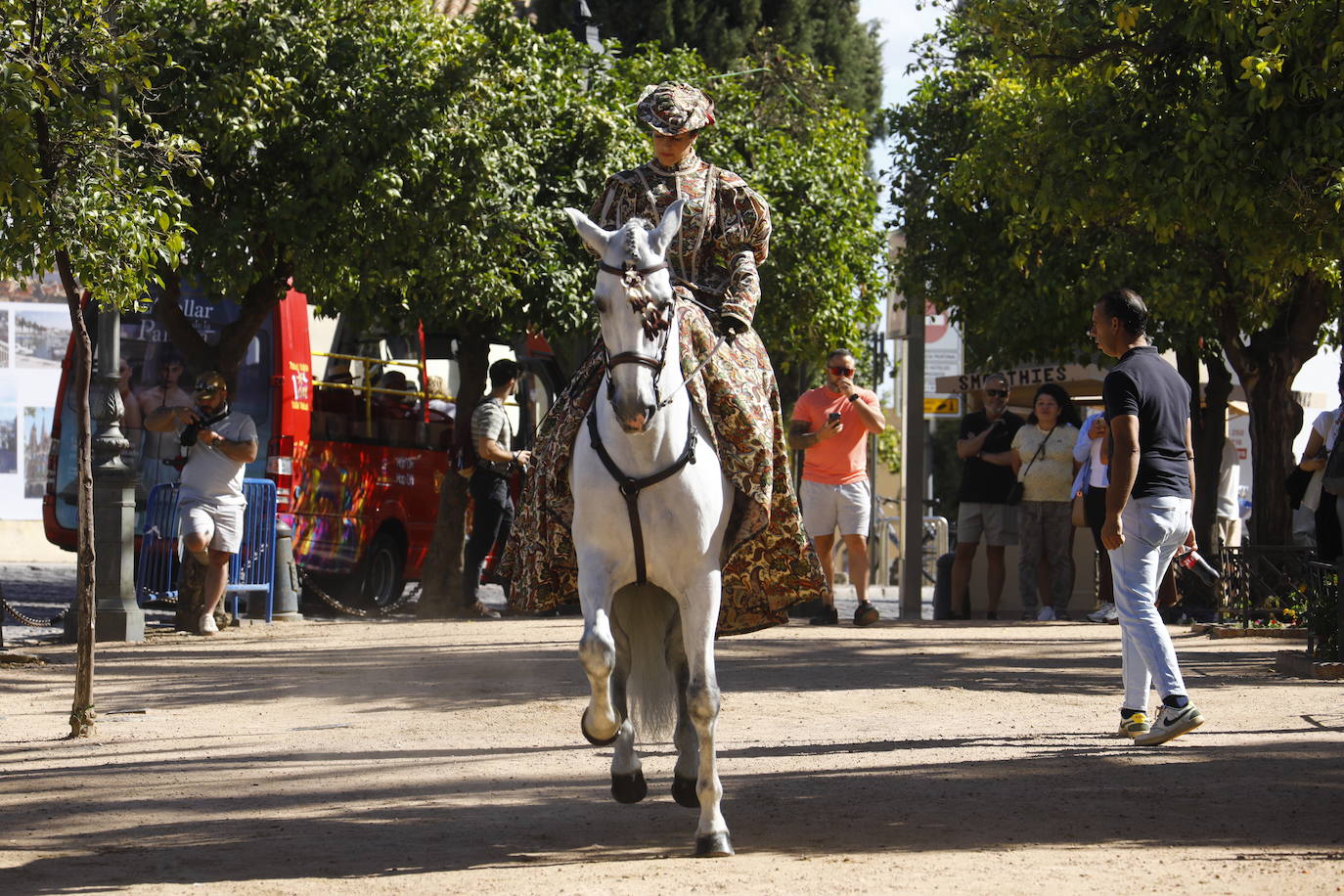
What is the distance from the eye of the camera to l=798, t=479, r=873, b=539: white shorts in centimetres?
1691

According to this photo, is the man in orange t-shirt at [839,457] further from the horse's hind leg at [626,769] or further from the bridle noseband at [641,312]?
the bridle noseband at [641,312]

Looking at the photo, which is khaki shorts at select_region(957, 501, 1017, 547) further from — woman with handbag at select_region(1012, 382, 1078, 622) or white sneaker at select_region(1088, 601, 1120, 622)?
white sneaker at select_region(1088, 601, 1120, 622)

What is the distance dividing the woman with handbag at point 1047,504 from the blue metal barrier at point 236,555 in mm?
7537

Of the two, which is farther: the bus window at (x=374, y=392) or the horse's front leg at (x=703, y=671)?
the bus window at (x=374, y=392)

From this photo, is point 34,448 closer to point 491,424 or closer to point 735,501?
point 491,424

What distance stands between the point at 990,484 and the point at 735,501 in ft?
40.0

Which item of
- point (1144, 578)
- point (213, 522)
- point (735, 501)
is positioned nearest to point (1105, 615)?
point (213, 522)

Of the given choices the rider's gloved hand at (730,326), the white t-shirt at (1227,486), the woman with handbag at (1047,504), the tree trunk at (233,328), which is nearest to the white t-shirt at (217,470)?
the tree trunk at (233,328)

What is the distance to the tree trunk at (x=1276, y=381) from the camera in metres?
18.9

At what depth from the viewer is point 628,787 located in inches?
276

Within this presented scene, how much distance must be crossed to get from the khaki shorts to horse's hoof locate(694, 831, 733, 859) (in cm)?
1320

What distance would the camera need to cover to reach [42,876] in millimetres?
5910

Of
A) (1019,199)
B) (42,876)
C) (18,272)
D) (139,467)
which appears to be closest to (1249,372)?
(1019,199)

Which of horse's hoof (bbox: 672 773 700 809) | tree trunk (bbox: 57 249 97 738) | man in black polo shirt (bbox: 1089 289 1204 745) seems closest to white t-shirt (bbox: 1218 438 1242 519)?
man in black polo shirt (bbox: 1089 289 1204 745)
